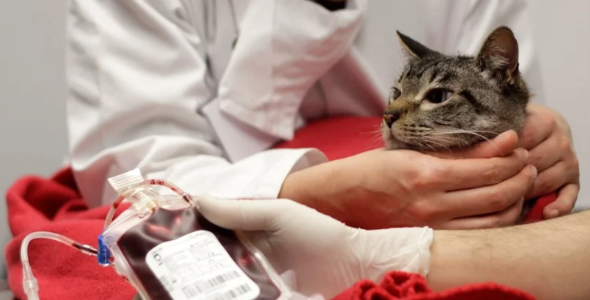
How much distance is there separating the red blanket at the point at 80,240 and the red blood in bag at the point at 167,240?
0.10 metres

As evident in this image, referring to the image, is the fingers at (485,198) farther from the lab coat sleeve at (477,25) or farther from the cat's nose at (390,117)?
the lab coat sleeve at (477,25)

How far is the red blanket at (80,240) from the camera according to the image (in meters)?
0.54

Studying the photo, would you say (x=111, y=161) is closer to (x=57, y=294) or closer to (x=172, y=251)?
(x=57, y=294)

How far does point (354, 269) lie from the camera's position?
2.08 ft

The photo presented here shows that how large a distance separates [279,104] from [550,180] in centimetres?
51

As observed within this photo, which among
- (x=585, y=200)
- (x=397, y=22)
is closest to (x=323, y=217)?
(x=397, y=22)

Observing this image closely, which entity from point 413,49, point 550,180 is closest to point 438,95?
point 413,49

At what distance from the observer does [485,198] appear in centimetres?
75

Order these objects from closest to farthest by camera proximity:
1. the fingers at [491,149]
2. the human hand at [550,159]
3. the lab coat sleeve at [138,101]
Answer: the fingers at [491,149], the human hand at [550,159], the lab coat sleeve at [138,101]

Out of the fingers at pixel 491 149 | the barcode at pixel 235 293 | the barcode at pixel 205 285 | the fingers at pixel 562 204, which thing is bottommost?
the fingers at pixel 562 204

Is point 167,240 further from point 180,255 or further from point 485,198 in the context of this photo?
point 485,198

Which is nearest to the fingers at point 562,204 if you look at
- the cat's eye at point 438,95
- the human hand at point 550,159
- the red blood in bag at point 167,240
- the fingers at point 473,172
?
the human hand at point 550,159

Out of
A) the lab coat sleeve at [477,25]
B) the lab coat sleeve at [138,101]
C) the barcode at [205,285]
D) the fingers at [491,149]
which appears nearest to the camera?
the barcode at [205,285]

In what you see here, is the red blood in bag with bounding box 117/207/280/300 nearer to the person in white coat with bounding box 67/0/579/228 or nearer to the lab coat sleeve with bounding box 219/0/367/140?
the person in white coat with bounding box 67/0/579/228
